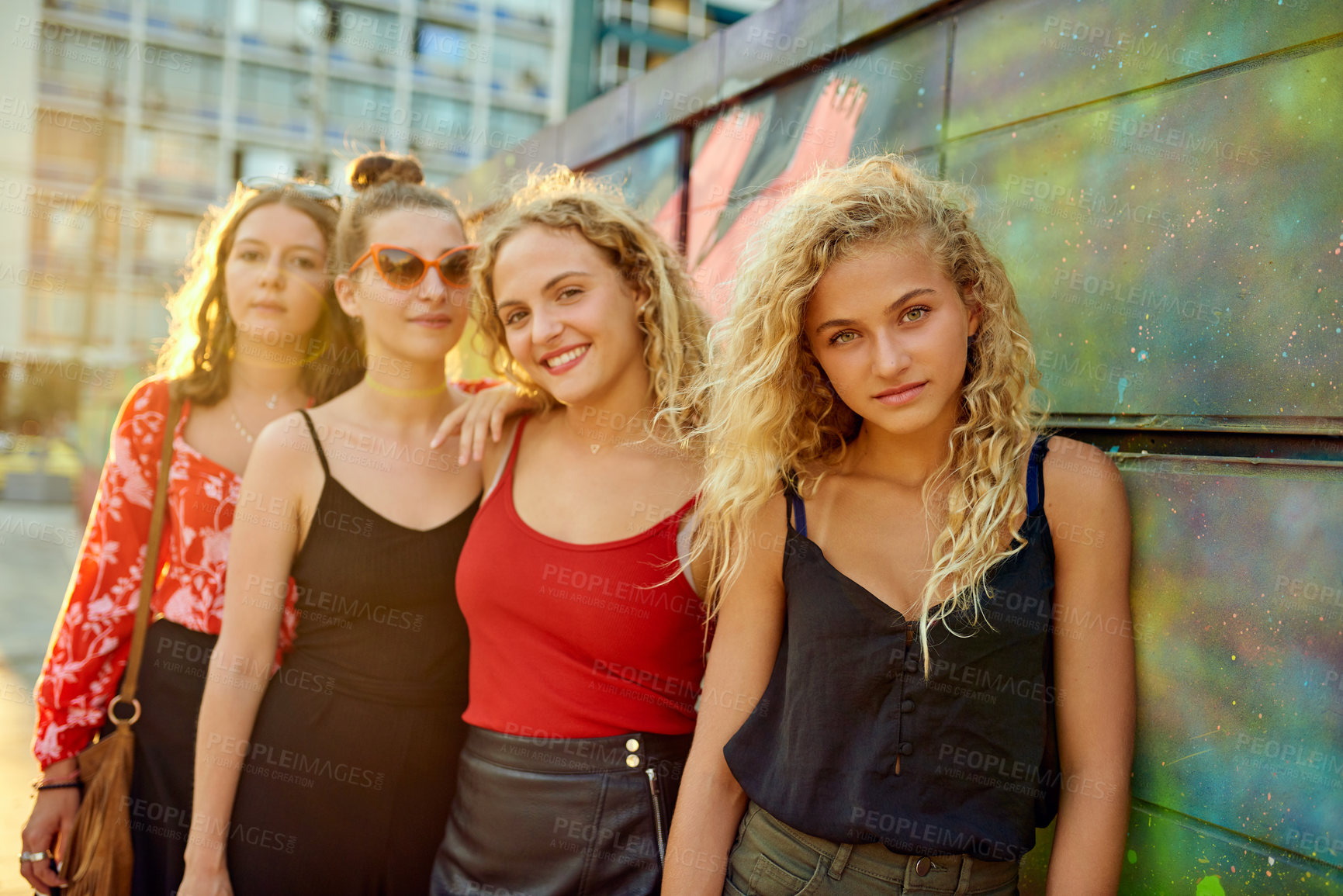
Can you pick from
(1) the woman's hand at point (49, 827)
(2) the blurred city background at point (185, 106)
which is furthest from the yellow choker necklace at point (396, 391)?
(2) the blurred city background at point (185, 106)

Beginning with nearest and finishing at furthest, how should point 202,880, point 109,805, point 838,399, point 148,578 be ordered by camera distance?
point 838,399
point 202,880
point 109,805
point 148,578

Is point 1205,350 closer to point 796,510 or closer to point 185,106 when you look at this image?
point 796,510

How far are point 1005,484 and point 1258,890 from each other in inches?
36.5

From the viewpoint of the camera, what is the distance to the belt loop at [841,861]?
1.74 m

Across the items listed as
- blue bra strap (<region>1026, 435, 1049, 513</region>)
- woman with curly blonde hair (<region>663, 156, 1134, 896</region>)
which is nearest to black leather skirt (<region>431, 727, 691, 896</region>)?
woman with curly blonde hair (<region>663, 156, 1134, 896</region>)

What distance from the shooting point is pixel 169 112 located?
36.4 meters

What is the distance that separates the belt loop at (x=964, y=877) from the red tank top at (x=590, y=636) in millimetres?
696

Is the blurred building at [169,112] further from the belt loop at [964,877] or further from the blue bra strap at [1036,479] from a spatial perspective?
the belt loop at [964,877]

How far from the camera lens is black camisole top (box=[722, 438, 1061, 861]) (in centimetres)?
170

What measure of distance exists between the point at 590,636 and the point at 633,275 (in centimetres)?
98

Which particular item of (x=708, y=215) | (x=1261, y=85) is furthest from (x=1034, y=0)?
(x=708, y=215)

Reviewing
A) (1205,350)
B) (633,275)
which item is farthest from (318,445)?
(1205,350)

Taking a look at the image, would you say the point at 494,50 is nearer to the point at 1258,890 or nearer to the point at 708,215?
the point at 708,215

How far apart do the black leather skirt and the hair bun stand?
5.67 feet
